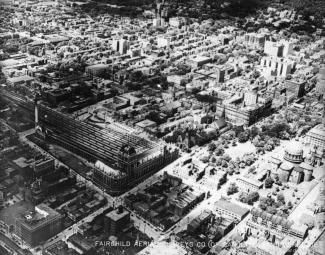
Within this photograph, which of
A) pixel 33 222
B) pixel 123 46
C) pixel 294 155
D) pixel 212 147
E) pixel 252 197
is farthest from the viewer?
pixel 123 46

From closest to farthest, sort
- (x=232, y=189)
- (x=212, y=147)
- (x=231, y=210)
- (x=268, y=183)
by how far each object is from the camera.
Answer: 1. (x=231, y=210)
2. (x=232, y=189)
3. (x=268, y=183)
4. (x=212, y=147)

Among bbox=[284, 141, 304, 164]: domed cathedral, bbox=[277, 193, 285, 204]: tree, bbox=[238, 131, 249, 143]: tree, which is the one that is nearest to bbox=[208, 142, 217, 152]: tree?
bbox=[238, 131, 249, 143]: tree

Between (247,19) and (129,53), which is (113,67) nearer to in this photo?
(129,53)

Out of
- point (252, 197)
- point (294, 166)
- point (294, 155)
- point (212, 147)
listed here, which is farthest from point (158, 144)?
point (294, 155)

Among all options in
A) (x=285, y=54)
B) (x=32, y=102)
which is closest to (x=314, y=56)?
(x=285, y=54)

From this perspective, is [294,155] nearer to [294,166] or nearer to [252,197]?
[294,166]

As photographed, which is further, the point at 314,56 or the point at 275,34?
the point at 275,34
